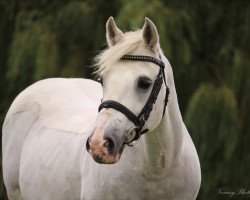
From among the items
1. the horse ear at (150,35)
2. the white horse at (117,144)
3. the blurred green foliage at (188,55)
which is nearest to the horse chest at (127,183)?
the white horse at (117,144)

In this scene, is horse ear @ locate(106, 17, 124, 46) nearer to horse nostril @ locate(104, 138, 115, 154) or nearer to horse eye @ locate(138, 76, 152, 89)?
horse eye @ locate(138, 76, 152, 89)

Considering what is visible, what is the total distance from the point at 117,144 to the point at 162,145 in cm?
51

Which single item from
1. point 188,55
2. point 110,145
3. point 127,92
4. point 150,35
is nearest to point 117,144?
point 110,145

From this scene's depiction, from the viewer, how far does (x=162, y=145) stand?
3.65 metres

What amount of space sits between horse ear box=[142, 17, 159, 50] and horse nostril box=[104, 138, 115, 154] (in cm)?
57

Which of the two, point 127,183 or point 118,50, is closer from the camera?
point 118,50

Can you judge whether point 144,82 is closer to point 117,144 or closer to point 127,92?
point 127,92

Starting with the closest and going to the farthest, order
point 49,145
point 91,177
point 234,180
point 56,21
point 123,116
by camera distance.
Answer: point 123,116 → point 91,177 → point 49,145 → point 234,180 → point 56,21

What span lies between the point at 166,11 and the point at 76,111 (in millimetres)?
2209

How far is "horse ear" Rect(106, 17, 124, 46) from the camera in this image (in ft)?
11.7

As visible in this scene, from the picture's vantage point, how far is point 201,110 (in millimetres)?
6477

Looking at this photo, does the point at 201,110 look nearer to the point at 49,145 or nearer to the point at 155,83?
the point at 49,145

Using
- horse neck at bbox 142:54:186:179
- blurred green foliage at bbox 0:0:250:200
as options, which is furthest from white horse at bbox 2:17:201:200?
blurred green foliage at bbox 0:0:250:200

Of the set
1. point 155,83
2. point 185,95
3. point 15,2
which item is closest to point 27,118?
point 155,83
